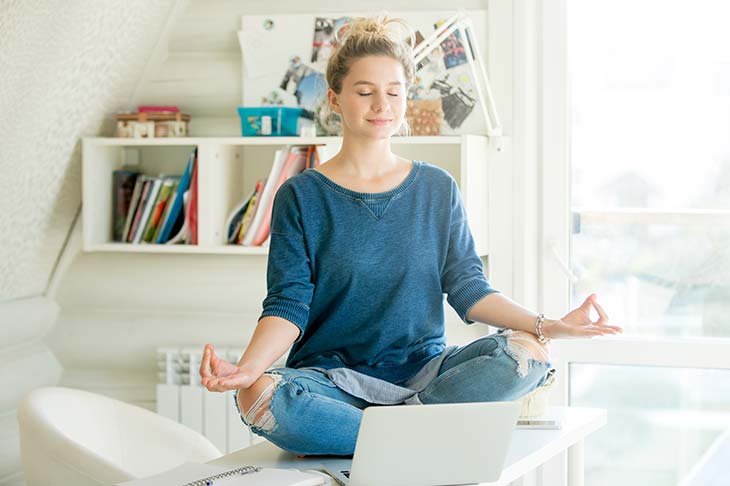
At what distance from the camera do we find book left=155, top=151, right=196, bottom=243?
2.87 metres

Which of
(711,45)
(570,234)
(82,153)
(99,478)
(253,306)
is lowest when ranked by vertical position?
(99,478)

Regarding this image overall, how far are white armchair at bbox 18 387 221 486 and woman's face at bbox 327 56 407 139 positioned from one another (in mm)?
825

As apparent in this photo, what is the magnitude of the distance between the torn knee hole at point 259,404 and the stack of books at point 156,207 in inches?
50.8

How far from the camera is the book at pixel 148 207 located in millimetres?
2935

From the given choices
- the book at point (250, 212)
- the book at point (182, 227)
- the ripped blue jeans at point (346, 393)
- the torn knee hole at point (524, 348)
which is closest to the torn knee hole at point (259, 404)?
the ripped blue jeans at point (346, 393)

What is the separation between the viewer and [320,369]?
182 centimetres

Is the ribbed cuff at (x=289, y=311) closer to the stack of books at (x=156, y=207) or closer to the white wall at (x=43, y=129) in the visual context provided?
the white wall at (x=43, y=129)

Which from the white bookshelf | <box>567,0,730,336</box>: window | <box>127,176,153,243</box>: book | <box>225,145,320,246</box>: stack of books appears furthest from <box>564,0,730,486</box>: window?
<box>127,176,153,243</box>: book

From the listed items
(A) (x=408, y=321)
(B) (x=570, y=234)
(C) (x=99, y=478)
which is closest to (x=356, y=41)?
A: (A) (x=408, y=321)

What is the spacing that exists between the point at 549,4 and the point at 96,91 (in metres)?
1.25

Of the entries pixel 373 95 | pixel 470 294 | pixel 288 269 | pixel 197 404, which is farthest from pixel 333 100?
pixel 197 404

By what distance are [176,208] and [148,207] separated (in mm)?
96

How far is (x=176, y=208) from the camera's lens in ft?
9.51

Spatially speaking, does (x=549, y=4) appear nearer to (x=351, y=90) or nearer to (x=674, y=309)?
(x=674, y=309)
